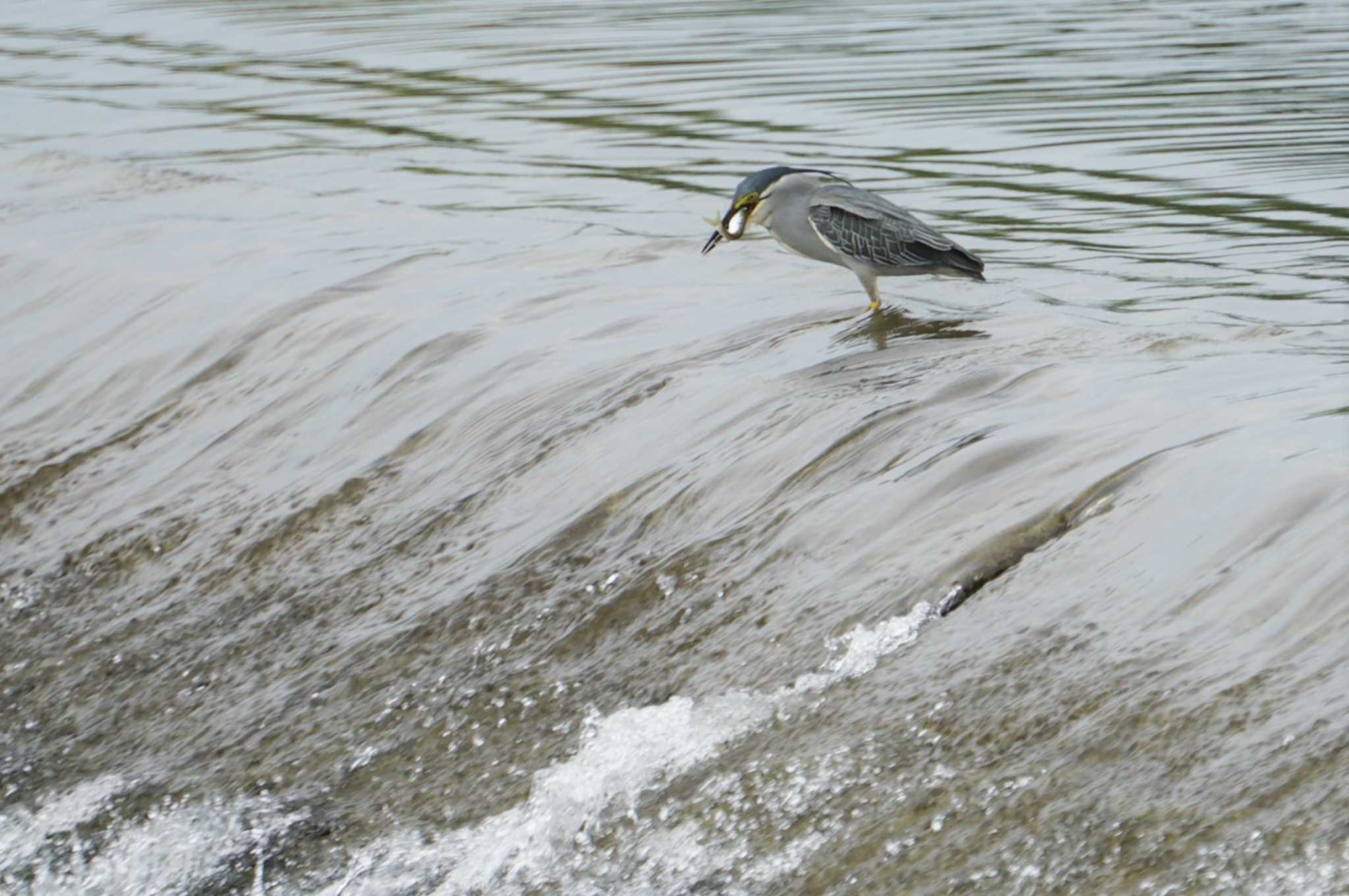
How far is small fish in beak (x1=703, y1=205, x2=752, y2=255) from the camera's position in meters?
6.62

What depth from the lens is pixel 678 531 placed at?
17.1 ft

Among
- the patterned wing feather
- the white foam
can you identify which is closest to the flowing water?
the white foam

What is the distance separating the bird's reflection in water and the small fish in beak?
18.2 inches

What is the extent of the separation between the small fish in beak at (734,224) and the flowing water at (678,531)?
0.83ft

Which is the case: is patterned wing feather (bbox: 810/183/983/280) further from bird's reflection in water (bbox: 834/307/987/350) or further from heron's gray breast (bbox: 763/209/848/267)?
bird's reflection in water (bbox: 834/307/987/350)

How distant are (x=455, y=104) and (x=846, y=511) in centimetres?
790

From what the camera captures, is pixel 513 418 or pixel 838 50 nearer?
pixel 513 418

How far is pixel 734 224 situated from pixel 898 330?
0.65 m

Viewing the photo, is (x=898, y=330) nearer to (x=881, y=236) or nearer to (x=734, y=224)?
(x=881, y=236)

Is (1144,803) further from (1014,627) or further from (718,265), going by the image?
(718,265)

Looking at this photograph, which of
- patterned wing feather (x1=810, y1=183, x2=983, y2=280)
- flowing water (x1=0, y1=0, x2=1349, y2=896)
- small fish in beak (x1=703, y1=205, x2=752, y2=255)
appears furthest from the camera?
small fish in beak (x1=703, y1=205, x2=752, y2=255)

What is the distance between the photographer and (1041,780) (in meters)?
3.84

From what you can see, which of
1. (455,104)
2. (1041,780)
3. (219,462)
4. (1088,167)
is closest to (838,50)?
(455,104)

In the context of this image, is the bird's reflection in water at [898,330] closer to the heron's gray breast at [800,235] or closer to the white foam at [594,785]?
the heron's gray breast at [800,235]
